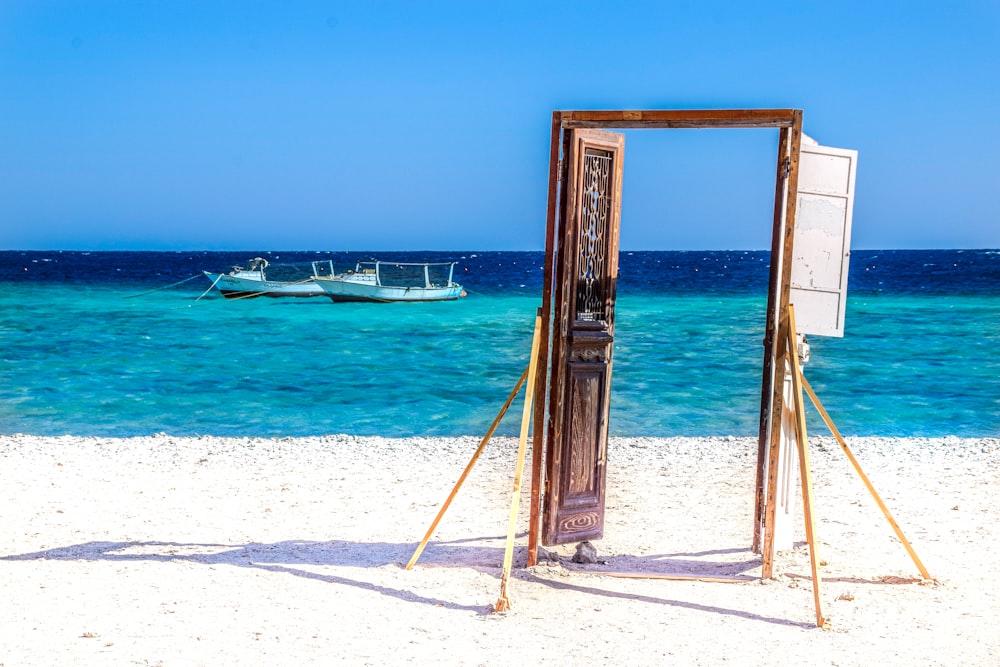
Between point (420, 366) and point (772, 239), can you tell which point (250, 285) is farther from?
point (772, 239)

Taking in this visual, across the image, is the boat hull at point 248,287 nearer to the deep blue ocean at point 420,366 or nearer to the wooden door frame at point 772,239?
the deep blue ocean at point 420,366

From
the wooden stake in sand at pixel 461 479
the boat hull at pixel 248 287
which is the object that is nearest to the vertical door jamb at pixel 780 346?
the wooden stake in sand at pixel 461 479

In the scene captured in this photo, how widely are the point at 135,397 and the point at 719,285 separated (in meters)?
43.8

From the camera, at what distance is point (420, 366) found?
72.4ft

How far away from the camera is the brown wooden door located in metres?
4.97

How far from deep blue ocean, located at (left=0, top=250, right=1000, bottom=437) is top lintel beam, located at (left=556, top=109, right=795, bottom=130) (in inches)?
307

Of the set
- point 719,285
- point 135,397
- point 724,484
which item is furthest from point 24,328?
point 719,285

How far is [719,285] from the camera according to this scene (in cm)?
5519

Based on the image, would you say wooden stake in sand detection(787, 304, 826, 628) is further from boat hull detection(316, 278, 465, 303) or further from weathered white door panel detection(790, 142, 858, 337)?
boat hull detection(316, 278, 465, 303)

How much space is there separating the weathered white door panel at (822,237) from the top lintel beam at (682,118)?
0.69m

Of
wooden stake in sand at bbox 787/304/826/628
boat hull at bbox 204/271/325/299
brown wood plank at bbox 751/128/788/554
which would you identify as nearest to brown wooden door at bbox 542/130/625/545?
brown wood plank at bbox 751/128/788/554

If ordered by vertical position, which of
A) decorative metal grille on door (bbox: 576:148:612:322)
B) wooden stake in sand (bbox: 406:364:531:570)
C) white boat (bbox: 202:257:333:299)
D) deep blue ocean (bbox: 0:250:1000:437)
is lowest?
deep blue ocean (bbox: 0:250:1000:437)

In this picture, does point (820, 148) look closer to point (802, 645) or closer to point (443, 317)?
point (802, 645)

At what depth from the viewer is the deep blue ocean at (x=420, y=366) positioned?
13.7 m
